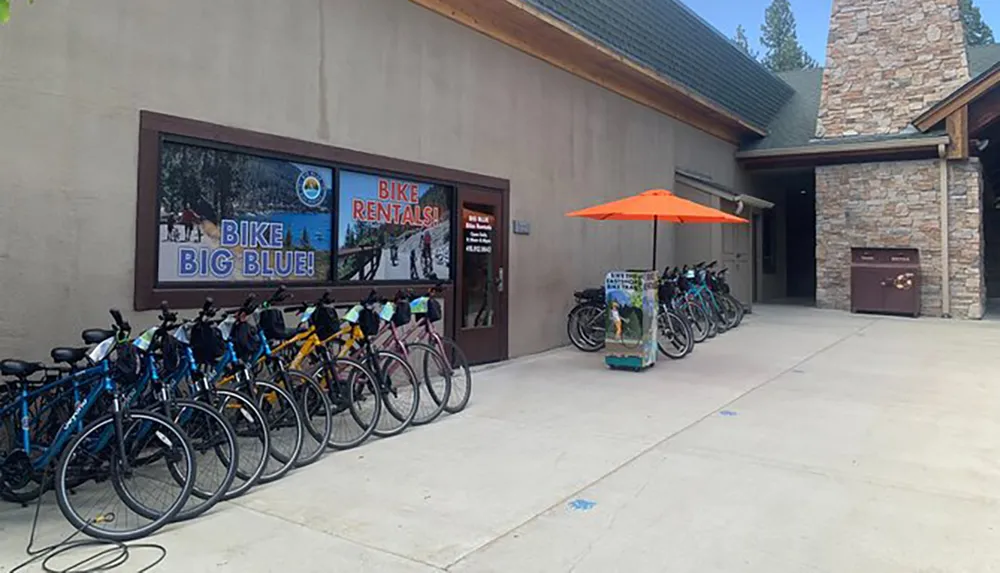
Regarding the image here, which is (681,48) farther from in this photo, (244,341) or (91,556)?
(91,556)

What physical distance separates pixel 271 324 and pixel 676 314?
20.0 ft

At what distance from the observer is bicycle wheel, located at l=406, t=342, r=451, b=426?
219 inches

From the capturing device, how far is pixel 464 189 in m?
7.83

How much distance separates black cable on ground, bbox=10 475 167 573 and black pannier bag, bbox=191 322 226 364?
116 cm

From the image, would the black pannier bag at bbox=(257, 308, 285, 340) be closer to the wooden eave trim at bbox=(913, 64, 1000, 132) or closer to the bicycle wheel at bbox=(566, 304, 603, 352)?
the bicycle wheel at bbox=(566, 304, 603, 352)

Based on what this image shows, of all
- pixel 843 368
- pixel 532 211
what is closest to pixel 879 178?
pixel 843 368

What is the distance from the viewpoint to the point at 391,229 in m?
6.93

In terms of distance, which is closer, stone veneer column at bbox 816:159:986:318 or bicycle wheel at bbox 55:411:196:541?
bicycle wheel at bbox 55:411:196:541

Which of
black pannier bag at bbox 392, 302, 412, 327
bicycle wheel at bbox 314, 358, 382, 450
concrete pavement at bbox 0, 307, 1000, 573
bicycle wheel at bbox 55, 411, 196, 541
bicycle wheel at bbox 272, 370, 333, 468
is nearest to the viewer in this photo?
concrete pavement at bbox 0, 307, 1000, 573

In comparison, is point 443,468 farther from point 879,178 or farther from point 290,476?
point 879,178

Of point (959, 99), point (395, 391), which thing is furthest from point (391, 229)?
point (959, 99)

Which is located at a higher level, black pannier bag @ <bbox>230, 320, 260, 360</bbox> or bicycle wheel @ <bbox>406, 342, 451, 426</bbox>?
black pannier bag @ <bbox>230, 320, 260, 360</bbox>

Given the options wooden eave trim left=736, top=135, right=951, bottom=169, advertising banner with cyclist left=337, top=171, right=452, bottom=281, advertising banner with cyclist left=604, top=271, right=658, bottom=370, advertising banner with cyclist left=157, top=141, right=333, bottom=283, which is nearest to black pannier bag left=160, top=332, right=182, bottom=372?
advertising banner with cyclist left=157, top=141, right=333, bottom=283

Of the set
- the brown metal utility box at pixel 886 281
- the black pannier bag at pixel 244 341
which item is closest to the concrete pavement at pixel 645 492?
the black pannier bag at pixel 244 341
